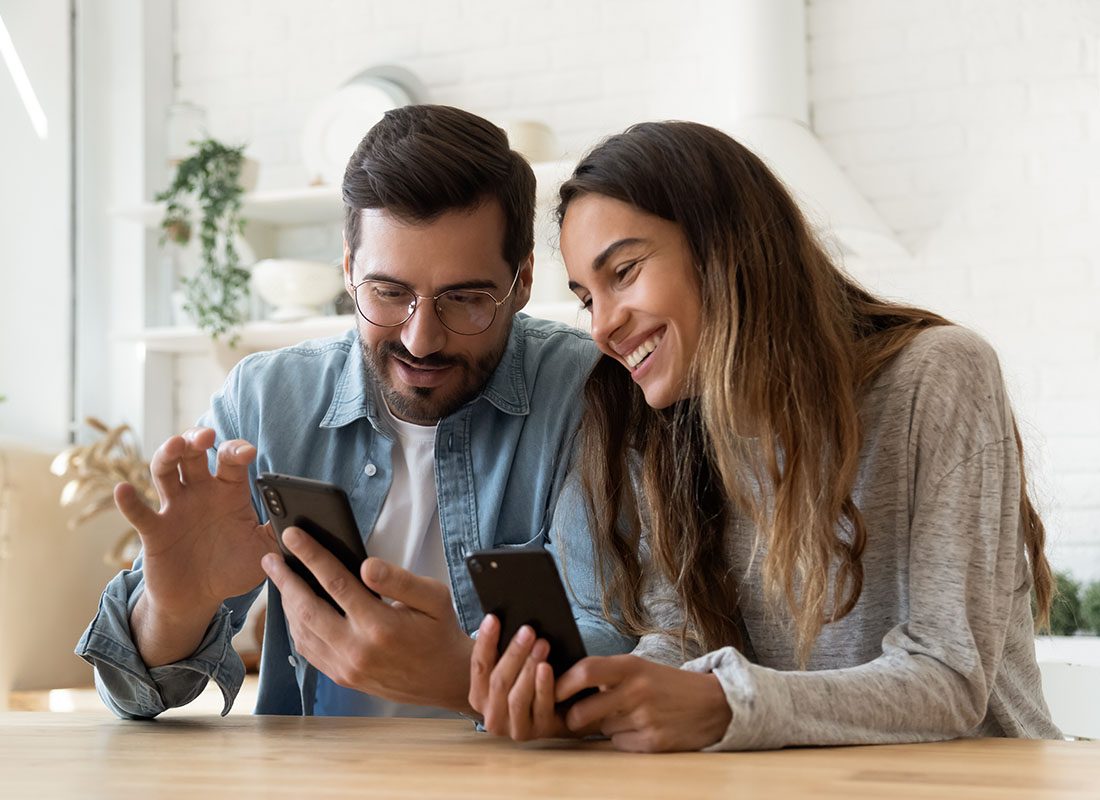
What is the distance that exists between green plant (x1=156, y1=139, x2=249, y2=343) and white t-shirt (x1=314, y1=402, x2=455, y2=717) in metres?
1.87

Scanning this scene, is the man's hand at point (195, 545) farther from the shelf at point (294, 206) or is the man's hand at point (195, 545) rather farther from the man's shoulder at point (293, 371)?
the shelf at point (294, 206)

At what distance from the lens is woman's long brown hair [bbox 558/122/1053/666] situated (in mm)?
1347

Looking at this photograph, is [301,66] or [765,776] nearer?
[765,776]

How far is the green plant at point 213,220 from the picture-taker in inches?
140

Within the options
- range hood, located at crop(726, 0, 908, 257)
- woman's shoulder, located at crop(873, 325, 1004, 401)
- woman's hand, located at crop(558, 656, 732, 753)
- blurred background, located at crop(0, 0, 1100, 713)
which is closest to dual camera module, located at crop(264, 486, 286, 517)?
woman's hand, located at crop(558, 656, 732, 753)

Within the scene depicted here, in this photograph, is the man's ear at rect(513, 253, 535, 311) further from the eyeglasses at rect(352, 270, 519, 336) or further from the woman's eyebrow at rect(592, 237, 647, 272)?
the woman's eyebrow at rect(592, 237, 647, 272)

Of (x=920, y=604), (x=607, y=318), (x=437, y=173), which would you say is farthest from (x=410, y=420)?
(x=920, y=604)

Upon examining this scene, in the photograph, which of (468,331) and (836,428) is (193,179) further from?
(836,428)

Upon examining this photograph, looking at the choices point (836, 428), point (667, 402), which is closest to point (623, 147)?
point (667, 402)

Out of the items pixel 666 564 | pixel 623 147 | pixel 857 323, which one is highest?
pixel 623 147

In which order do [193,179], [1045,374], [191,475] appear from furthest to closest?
1. [193,179]
2. [1045,374]
3. [191,475]

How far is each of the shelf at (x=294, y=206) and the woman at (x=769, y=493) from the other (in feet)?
5.74

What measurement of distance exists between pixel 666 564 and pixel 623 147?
50cm

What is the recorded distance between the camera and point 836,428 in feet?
4.41
